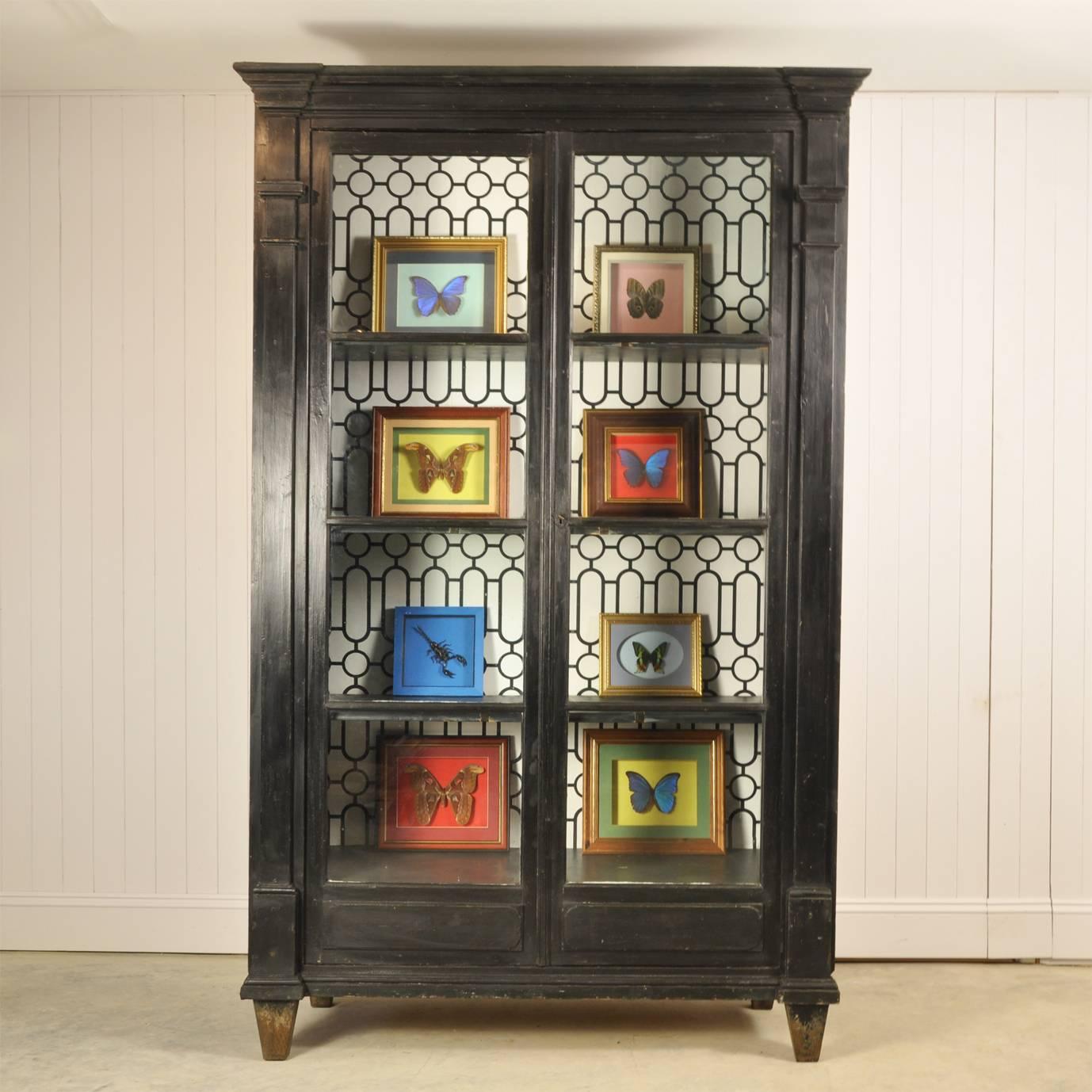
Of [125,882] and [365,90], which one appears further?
[125,882]

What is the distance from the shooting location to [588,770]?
2766mm

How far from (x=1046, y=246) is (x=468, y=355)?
1850 millimetres

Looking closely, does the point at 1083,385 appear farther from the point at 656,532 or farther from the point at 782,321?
the point at 656,532

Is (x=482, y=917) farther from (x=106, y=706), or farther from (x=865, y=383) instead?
(x=865, y=383)

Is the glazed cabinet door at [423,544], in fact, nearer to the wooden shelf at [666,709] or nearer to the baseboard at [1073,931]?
the wooden shelf at [666,709]

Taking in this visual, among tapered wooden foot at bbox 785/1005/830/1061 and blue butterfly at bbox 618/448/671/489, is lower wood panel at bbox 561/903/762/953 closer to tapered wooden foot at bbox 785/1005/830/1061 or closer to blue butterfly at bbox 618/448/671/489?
tapered wooden foot at bbox 785/1005/830/1061

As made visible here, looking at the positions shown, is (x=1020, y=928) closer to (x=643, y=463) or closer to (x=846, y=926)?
(x=846, y=926)

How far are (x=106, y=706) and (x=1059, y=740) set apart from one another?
291 centimetres

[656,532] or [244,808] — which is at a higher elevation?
[656,532]

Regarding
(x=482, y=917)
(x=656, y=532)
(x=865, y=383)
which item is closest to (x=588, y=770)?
(x=482, y=917)

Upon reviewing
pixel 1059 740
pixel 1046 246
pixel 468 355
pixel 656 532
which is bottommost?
pixel 1059 740

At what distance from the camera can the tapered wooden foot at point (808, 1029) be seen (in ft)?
8.77

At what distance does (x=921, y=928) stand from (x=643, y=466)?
68.3 inches

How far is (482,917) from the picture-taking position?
2693mm
